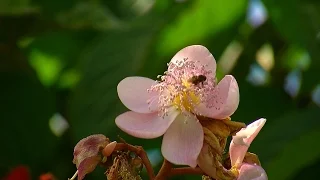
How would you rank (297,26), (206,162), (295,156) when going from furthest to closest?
(297,26)
(295,156)
(206,162)

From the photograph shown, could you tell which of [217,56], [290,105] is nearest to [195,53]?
[217,56]

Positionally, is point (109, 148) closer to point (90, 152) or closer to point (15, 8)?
point (90, 152)

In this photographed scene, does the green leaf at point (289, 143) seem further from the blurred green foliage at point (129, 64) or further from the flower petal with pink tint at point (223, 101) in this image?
the flower petal with pink tint at point (223, 101)

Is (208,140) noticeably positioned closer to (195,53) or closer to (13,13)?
(195,53)

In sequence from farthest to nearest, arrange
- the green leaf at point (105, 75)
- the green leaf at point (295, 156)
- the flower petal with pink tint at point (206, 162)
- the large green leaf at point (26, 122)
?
the large green leaf at point (26, 122)
the green leaf at point (105, 75)
the green leaf at point (295, 156)
the flower petal with pink tint at point (206, 162)

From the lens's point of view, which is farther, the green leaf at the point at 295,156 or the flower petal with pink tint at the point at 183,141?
the green leaf at the point at 295,156

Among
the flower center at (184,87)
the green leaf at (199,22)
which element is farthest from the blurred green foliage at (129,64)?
the flower center at (184,87)

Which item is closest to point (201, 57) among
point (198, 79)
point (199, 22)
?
point (198, 79)
